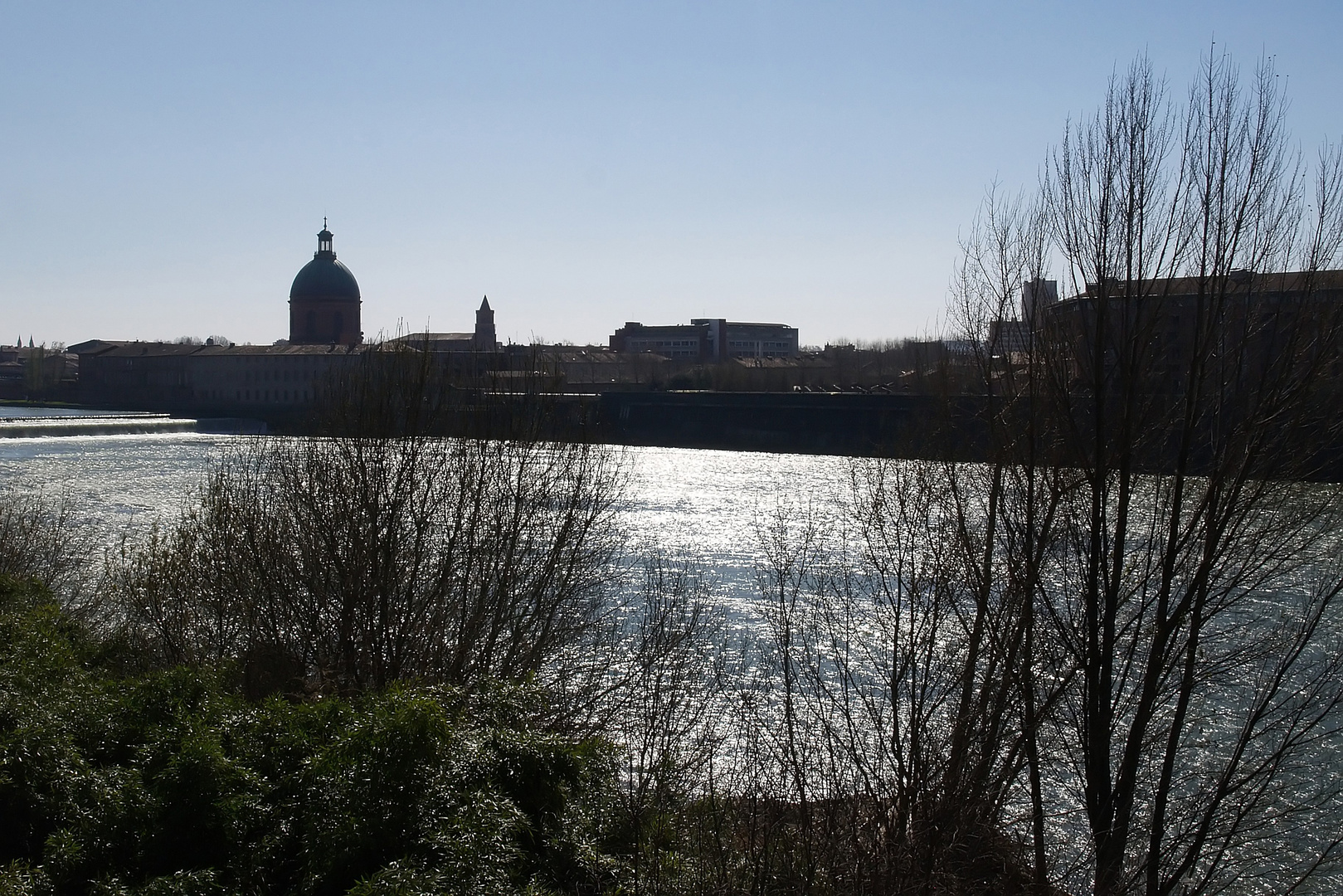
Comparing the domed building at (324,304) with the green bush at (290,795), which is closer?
the green bush at (290,795)

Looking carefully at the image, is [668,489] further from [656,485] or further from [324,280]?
[324,280]

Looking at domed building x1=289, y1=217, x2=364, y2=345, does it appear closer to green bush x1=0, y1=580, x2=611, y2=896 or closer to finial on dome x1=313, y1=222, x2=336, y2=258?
finial on dome x1=313, y1=222, x2=336, y2=258

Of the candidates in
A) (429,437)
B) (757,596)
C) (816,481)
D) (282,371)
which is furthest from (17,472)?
(282,371)

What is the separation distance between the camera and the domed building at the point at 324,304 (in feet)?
271

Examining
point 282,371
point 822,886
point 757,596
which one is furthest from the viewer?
point 282,371

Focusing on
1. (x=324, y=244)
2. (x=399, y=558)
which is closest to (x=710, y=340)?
(x=324, y=244)

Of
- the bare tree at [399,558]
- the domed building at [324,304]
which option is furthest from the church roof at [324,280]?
the bare tree at [399,558]

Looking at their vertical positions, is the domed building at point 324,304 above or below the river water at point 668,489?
above

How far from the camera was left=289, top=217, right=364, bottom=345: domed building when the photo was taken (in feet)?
271

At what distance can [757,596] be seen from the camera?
17.9 metres

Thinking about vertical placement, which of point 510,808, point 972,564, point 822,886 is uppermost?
point 972,564

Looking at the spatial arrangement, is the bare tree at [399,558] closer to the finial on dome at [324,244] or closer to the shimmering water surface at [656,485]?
the shimmering water surface at [656,485]

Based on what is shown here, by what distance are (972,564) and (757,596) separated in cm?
1125

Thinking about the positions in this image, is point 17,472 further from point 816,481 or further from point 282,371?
point 282,371
